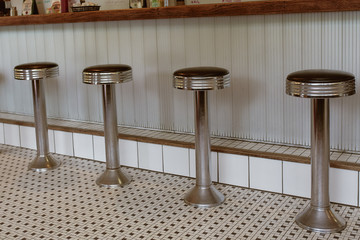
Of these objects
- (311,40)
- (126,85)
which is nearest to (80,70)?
(126,85)

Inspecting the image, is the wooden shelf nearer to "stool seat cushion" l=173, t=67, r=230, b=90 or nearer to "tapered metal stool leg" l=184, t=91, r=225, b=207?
"stool seat cushion" l=173, t=67, r=230, b=90

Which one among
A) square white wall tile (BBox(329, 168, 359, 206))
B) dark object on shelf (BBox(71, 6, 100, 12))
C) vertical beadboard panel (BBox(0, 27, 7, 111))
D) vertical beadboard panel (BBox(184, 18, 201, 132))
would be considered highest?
dark object on shelf (BBox(71, 6, 100, 12))

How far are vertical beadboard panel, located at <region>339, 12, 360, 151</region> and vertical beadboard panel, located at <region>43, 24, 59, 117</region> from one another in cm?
263

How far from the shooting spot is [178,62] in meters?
4.00

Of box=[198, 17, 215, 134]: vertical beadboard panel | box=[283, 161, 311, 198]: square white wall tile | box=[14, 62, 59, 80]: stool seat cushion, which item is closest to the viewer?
box=[283, 161, 311, 198]: square white wall tile

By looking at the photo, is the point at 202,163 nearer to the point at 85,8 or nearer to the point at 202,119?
the point at 202,119

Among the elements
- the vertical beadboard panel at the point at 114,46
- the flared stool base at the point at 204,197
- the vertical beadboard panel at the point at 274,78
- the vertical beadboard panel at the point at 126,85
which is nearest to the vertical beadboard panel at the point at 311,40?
the vertical beadboard panel at the point at 274,78

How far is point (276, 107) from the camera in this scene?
3.58 metres

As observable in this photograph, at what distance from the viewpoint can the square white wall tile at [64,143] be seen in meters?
4.47

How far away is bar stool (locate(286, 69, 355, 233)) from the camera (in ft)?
8.60

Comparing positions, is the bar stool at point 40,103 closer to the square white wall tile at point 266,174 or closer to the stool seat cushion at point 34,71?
the stool seat cushion at point 34,71

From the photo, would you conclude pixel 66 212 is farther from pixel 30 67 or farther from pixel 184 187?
pixel 30 67

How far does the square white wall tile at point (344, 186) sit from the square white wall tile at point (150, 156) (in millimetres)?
1320

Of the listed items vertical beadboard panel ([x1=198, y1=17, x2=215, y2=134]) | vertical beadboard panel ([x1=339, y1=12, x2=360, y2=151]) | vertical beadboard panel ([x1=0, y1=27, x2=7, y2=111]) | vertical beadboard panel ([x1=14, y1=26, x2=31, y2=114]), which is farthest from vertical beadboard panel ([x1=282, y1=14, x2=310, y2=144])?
vertical beadboard panel ([x1=0, y1=27, x2=7, y2=111])
